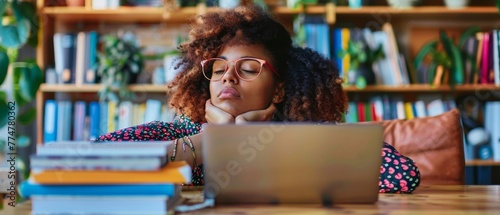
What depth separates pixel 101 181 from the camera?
93cm

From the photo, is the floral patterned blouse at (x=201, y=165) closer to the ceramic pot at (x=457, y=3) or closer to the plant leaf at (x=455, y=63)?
the plant leaf at (x=455, y=63)

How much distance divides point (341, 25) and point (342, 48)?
22 centimetres

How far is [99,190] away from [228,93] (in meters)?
0.90

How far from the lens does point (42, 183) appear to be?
36.8 inches

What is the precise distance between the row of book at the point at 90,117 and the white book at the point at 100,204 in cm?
229

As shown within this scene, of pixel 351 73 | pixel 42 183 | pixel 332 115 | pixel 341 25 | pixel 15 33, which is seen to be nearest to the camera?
pixel 42 183

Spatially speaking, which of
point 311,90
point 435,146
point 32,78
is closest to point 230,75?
point 311,90

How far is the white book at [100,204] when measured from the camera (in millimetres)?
925

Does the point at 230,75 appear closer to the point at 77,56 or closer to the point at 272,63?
the point at 272,63

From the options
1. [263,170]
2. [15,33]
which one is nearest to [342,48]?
[15,33]

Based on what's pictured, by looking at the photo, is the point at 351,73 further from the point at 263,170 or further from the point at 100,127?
the point at 263,170

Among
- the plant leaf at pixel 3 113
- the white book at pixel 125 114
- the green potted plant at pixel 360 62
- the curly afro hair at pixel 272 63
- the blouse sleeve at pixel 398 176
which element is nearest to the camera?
the blouse sleeve at pixel 398 176

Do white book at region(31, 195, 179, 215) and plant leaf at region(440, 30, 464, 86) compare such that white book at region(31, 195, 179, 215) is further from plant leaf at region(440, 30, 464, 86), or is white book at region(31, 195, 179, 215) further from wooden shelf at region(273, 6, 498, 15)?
plant leaf at region(440, 30, 464, 86)

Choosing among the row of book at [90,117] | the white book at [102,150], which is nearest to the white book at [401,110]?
the row of book at [90,117]
